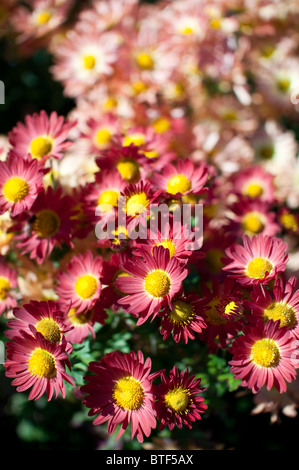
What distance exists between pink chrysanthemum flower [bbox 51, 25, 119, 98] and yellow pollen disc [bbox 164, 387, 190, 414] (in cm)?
119

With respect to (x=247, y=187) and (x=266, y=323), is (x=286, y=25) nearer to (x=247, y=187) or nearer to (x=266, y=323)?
(x=247, y=187)

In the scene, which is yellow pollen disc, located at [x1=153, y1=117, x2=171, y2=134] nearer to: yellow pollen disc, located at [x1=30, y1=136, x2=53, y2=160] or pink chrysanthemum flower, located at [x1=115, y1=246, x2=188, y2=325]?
yellow pollen disc, located at [x1=30, y1=136, x2=53, y2=160]

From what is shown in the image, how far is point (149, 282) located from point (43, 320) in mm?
232

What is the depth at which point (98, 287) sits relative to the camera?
3.25ft

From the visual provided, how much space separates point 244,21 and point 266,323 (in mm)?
1295

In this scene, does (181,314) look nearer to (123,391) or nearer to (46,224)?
(123,391)

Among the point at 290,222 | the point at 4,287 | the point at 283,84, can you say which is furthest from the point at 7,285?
the point at 283,84

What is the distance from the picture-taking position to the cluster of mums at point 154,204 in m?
0.85

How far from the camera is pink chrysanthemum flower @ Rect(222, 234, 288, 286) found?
0.88m

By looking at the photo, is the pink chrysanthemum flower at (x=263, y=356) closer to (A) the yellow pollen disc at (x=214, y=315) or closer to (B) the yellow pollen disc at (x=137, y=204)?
(A) the yellow pollen disc at (x=214, y=315)

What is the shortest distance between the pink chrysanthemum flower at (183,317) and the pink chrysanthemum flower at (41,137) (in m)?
0.49

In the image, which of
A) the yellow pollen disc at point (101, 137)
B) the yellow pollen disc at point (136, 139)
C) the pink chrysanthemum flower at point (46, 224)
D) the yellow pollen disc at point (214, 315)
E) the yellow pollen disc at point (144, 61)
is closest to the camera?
the yellow pollen disc at point (214, 315)

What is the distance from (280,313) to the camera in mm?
853

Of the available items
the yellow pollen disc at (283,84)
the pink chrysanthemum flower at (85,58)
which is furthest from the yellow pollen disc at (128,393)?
the yellow pollen disc at (283,84)
